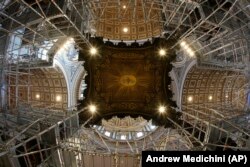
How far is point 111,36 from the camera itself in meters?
31.5

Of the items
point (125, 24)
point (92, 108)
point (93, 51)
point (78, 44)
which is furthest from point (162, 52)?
point (125, 24)

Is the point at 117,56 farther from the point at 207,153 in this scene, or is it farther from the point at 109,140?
the point at 207,153

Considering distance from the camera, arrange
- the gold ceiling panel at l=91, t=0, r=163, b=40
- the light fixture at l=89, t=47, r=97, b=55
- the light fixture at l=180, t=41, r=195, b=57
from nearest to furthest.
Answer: the light fixture at l=89, t=47, r=97, b=55 < the light fixture at l=180, t=41, r=195, b=57 < the gold ceiling panel at l=91, t=0, r=163, b=40

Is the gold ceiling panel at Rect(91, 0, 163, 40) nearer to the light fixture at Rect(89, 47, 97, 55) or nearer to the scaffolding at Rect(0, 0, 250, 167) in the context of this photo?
the scaffolding at Rect(0, 0, 250, 167)

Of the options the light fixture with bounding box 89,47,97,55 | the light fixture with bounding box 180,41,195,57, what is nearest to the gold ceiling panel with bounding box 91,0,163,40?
the light fixture with bounding box 180,41,195,57

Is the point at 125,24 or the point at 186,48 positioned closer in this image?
the point at 186,48

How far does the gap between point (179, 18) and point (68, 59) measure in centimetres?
1108

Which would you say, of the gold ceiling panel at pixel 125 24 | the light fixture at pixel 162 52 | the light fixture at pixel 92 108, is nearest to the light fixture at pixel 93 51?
the light fixture at pixel 92 108

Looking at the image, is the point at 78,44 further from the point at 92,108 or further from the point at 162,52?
the point at 162,52

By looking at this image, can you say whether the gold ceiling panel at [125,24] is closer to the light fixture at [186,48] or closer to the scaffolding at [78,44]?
the light fixture at [186,48]

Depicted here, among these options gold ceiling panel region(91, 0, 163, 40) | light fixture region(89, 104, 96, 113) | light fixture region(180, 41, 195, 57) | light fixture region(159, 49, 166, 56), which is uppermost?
gold ceiling panel region(91, 0, 163, 40)

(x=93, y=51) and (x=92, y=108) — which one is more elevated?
(x=93, y=51)

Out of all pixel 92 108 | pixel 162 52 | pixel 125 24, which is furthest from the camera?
pixel 125 24

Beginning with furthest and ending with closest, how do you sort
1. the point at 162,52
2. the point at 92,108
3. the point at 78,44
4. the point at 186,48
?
the point at 186,48, the point at 92,108, the point at 162,52, the point at 78,44
